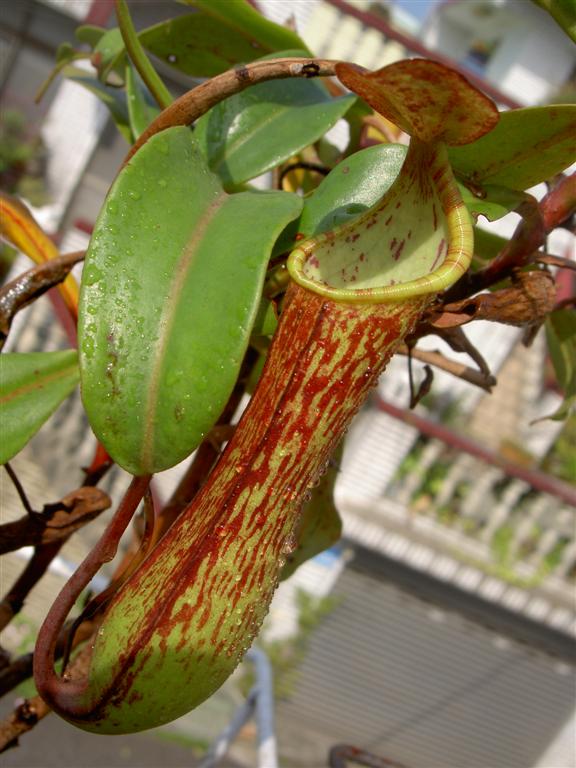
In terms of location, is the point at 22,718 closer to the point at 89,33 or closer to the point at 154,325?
the point at 154,325

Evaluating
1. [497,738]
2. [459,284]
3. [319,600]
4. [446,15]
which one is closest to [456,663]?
[497,738]

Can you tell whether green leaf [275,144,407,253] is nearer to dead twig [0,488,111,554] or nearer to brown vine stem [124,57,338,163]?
brown vine stem [124,57,338,163]

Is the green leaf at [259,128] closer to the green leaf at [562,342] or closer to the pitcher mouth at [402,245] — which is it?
the pitcher mouth at [402,245]

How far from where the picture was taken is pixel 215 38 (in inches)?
21.0

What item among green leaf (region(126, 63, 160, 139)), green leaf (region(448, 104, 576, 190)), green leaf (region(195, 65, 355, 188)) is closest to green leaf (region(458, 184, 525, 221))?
green leaf (region(448, 104, 576, 190))

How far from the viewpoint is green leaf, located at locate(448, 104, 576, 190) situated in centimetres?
34

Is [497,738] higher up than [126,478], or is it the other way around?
[126,478]

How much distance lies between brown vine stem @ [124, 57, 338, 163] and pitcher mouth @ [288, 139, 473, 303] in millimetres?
73

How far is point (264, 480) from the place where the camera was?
329 mm

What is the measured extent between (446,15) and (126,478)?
9796 millimetres

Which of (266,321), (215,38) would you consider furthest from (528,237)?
(215,38)

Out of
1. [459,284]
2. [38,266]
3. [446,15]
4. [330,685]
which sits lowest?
[330,685]

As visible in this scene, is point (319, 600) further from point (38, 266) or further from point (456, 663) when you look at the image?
point (38, 266)

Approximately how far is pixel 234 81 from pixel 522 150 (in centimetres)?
15
